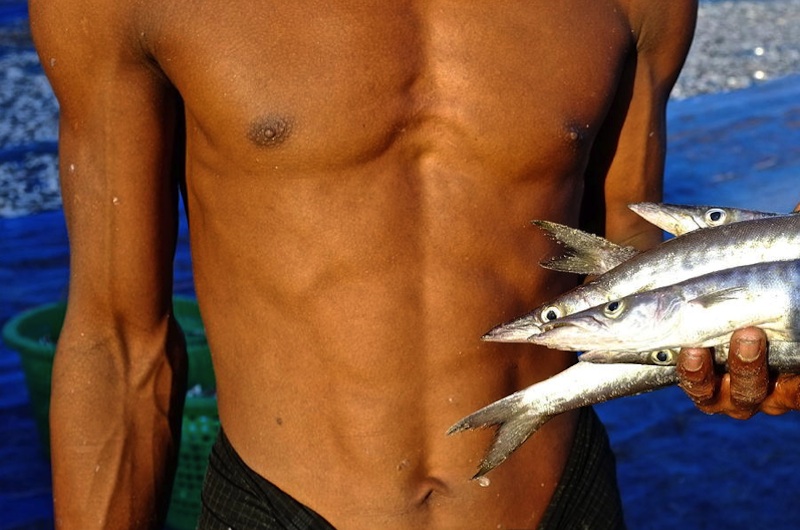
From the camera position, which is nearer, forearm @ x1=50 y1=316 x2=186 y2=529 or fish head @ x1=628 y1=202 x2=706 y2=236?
fish head @ x1=628 y1=202 x2=706 y2=236

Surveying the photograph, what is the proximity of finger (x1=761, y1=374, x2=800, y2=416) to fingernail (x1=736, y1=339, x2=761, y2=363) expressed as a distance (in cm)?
14

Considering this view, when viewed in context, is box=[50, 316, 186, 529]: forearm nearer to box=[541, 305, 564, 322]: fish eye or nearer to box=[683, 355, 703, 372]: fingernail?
Answer: box=[541, 305, 564, 322]: fish eye

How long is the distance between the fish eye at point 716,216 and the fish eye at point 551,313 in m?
0.32

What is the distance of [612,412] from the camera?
5.46 metres

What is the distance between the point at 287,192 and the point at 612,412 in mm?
3696

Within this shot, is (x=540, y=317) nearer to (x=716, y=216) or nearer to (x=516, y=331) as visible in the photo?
(x=516, y=331)

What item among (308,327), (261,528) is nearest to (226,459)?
(261,528)

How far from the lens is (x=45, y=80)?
33.6 ft

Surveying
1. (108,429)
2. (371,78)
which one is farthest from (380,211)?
(108,429)

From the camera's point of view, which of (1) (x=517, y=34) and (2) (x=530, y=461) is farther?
(2) (x=530, y=461)

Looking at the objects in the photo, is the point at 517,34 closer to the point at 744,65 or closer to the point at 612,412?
the point at 612,412

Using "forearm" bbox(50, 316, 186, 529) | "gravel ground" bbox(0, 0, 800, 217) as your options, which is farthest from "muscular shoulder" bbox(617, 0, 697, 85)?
"gravel ground" bbox(0, 0, 800, 217)

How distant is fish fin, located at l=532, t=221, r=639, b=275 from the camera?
2008mm

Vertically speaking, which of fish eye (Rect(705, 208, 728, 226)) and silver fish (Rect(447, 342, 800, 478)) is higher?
fish eye (Rect(705, 208, 728, 226))
